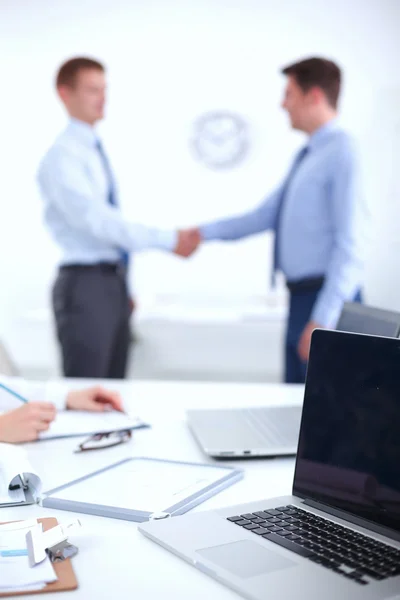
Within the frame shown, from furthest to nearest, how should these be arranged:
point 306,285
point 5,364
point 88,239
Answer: point 88,239 → point 306,285 → point 5,364

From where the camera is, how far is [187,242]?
156 inches

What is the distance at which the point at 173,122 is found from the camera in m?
3.91

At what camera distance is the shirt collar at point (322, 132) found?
371 cm

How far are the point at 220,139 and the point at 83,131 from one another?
71 centimetres

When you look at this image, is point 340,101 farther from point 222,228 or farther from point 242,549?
point 242,549

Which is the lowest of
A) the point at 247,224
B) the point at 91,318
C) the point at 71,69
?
the point at 91,318

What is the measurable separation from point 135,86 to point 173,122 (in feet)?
0.89

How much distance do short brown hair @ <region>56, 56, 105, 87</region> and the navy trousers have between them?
5.25 feet

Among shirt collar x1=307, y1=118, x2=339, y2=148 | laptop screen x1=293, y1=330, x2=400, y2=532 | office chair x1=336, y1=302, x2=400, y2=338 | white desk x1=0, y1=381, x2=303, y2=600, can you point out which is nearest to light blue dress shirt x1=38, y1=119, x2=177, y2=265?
shirt collar x1=307, y1=118, x2=339, y2=148

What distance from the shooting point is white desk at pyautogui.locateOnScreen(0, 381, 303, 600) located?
838 millimetres

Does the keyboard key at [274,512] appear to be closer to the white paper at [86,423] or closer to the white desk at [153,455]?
the white desk at [153,455]

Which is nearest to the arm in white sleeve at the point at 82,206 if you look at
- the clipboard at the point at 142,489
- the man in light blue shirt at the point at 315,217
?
the man in light blue shirt at the point at 315,217

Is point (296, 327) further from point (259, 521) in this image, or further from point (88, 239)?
point (259, 521)

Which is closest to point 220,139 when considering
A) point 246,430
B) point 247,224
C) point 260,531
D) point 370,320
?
point 247,224
